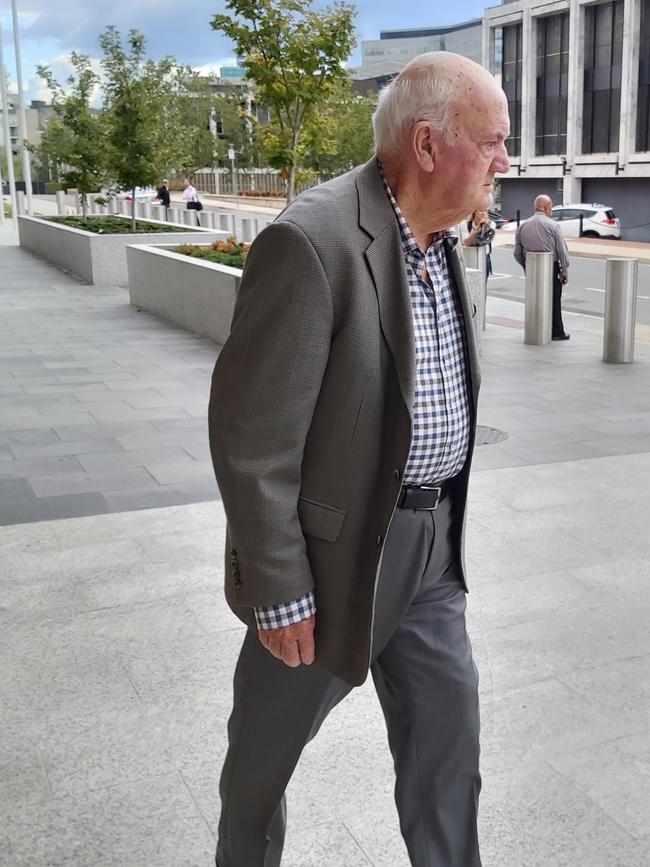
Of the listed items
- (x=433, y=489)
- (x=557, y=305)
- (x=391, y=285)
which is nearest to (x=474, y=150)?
(x=391, y=285)

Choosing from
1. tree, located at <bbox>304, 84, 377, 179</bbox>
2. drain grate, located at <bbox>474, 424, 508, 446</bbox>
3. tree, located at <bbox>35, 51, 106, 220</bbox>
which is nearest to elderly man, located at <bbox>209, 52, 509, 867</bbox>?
drain grate, located at <bbox>474, 424, 508, 446</bbox>

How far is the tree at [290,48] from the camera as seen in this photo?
514 inches

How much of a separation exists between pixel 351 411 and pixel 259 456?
0.20m

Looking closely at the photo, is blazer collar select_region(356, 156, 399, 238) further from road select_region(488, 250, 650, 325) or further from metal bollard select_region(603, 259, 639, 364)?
road select_region(488, 250, 650, 325)

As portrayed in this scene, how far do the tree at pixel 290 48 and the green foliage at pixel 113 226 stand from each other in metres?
7.04

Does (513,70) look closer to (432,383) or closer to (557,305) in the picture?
(557,305)

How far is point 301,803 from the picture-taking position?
10.4 ft

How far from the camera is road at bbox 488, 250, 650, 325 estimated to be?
17734mm

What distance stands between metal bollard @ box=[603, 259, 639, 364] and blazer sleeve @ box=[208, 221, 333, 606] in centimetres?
977

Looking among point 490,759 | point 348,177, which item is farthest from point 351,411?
point 490,759

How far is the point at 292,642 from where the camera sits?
2246 millimetres

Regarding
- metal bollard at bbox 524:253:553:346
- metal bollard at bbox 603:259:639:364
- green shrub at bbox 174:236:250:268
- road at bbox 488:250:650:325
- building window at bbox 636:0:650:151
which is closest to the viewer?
metal bollard at bbox 603:259:639:364

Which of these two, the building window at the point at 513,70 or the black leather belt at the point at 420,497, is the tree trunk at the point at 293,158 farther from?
the building window at the point at 513,70

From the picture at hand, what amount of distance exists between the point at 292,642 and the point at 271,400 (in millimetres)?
520
